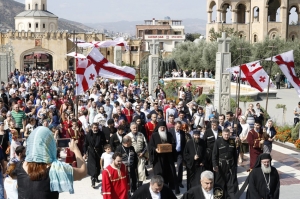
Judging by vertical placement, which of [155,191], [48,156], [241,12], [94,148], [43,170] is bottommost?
[94,148]

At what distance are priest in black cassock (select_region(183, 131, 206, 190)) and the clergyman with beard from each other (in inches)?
17.8

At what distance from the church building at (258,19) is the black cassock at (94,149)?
4464 centimetres

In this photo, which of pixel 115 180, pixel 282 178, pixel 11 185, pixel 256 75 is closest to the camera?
pixel 11 185

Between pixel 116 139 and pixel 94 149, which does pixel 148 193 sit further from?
pixel 94 149

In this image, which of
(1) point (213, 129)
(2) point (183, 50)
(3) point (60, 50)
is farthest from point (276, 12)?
(1) point (213, 129)

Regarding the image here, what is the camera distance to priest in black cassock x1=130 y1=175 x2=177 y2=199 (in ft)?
20.3

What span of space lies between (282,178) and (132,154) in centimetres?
395

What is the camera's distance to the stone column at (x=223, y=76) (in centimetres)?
1723

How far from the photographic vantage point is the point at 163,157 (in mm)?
10211

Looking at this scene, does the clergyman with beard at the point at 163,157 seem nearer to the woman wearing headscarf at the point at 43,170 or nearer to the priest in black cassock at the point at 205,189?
the priest in black cassock at the point at 205,189

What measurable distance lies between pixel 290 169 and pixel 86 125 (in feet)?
17.5

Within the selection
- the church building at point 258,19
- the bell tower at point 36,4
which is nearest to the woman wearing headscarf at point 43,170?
the church building at point 258,19

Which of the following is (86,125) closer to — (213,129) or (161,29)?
(213,129)

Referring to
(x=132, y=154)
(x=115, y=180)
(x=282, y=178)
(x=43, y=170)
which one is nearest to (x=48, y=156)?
(x=43, y=170)
